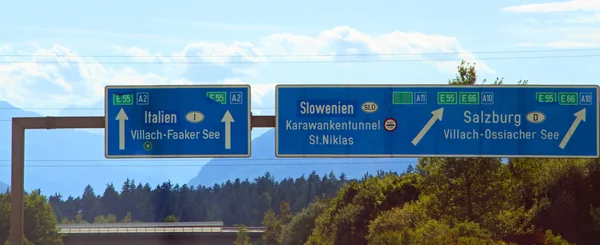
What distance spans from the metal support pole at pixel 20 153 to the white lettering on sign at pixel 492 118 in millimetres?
11424

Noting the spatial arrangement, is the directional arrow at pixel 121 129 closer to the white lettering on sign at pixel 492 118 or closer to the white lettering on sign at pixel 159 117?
the white lettering on sign at pixel 159 117

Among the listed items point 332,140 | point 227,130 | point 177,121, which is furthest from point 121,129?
point 332,140

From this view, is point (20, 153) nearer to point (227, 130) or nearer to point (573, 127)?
point (227, 130)

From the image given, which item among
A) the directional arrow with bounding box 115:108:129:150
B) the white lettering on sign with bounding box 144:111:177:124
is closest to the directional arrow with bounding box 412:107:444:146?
the white lettering on sign with bounding box 144:111:177:124

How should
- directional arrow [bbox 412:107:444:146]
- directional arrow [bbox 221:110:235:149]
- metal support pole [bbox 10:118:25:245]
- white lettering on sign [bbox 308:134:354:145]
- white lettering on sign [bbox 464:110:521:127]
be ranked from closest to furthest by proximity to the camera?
metal support pole [bbox 10:118:25:245], directional arrow [bbox 221:110:235:149], white lettering on sign [bbox 308:134:354:145], directional arrow [bbox 412:107:444:146], white lettering on sign [bbox 464:110:521:127]

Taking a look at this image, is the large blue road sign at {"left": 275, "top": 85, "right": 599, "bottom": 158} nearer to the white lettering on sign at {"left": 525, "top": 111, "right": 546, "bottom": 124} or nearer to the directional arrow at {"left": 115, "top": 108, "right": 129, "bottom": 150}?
the white lettering on sign at {"left": 525, "top": 111, "right": 546, "bottom": 124}

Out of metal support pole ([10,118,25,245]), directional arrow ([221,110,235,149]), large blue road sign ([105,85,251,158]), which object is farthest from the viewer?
directional arrow ([221,110,235,149])

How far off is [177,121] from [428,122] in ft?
25.6

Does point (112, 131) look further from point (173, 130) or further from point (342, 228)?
point (342, 228)

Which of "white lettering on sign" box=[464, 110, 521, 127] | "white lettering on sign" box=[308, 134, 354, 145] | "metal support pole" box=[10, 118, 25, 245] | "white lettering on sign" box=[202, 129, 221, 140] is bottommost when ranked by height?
"metal support pole" box=[10, 118, 25, 245]

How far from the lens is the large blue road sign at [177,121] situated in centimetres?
2850

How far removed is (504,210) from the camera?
57969 mm

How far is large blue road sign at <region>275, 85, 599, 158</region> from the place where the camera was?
28922 mm

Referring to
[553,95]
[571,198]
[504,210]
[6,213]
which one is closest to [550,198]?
[571,198]
